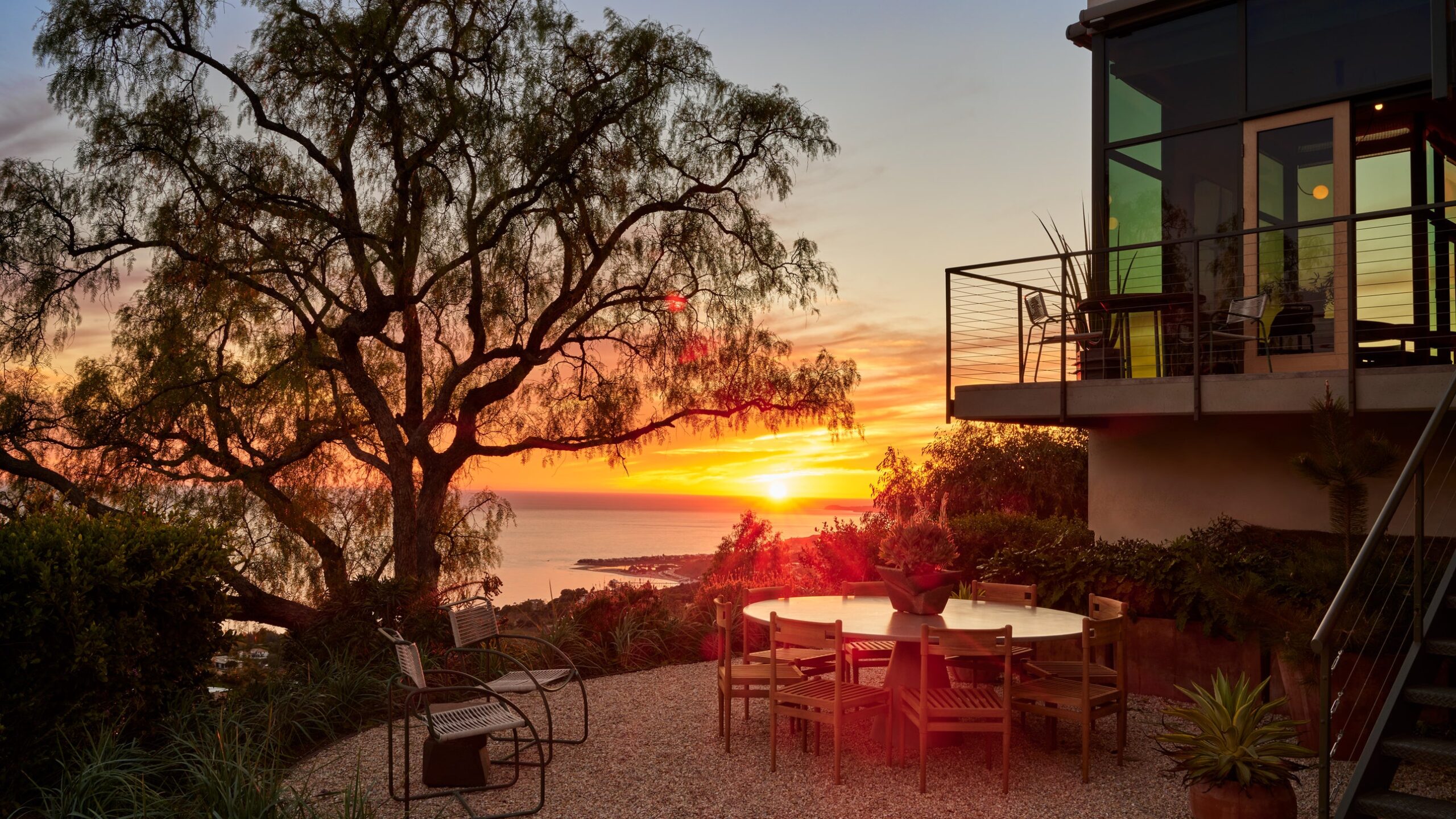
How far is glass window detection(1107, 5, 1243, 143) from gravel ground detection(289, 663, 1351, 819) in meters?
5.99

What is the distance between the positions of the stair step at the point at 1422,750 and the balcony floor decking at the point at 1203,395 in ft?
12.2

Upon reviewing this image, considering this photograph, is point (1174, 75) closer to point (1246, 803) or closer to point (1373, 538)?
point (1373, 538)

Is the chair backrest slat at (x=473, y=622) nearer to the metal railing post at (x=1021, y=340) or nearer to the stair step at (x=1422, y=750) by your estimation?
the stair step at (x=1422, y=750)

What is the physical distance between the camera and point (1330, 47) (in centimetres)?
903

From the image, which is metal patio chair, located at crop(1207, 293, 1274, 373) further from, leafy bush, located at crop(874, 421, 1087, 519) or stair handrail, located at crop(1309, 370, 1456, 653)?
leafy bush, located at crop(874, 421, 1087, 519)

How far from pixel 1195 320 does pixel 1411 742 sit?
4.15 m

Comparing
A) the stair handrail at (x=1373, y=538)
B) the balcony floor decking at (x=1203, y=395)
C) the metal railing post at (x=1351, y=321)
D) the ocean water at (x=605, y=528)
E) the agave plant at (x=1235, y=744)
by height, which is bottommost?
the ocean water at (x=605, y=528)

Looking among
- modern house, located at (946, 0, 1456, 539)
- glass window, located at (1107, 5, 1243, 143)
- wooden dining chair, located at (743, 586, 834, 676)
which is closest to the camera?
wooden dining chair, located at (743, 586, 834, 676)

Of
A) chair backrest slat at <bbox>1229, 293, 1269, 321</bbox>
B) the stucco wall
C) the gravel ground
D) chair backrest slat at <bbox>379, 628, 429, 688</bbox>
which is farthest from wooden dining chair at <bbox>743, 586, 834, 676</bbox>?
chair backrest slat at <bbox>1229, 293, 1269, 321</bbox>

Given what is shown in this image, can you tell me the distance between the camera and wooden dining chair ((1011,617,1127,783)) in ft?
17.6

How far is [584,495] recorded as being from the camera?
9962 cm

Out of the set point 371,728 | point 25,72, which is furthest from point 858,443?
point 25,72

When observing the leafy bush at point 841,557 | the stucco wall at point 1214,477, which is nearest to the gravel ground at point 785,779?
the stucco wall at point 1214,477

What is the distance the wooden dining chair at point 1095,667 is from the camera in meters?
5.89
